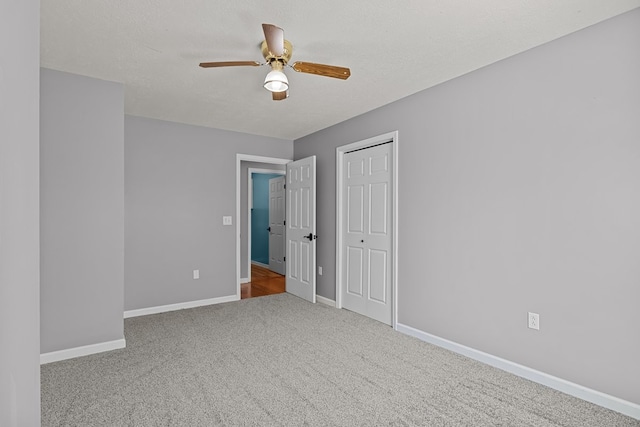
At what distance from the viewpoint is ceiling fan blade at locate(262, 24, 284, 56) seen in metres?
1.89

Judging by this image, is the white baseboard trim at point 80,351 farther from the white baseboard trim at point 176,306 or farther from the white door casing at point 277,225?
the white door casing at point 277,225

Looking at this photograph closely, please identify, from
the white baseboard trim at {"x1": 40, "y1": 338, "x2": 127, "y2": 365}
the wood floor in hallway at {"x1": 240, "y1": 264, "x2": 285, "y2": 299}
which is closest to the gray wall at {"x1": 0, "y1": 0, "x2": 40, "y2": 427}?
the white baseboard trim at {"x1": 40, "y1": 338, "x2": 127, "y2": 365}

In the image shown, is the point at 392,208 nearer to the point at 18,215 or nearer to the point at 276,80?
the point at 276,80

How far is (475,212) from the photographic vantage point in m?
2.83

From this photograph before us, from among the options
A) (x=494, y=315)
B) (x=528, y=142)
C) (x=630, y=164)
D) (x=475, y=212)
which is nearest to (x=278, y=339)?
(x=494, y=315)

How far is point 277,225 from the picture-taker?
6828mm

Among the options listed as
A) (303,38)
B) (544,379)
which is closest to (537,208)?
(544,379)

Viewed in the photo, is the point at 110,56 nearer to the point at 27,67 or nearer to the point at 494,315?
the point at 27,67

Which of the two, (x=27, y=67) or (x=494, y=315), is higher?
(x=27, y=67)

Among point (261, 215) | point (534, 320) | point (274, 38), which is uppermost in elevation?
point (274, 38)

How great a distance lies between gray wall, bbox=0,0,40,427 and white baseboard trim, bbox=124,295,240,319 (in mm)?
4109

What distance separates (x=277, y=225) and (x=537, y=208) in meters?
5.02

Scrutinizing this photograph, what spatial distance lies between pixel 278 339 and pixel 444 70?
280 cm

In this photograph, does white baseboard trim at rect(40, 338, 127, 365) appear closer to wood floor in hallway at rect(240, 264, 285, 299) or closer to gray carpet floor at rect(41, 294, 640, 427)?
gray carpet floor at rect(41, 294, 640, 427)
